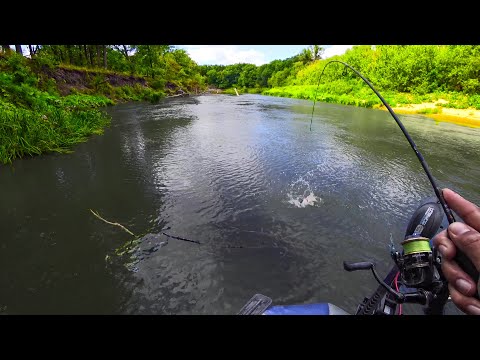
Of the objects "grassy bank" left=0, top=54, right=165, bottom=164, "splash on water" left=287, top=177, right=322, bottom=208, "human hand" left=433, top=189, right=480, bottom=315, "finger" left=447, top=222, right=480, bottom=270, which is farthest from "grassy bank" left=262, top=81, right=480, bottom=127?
"finger" left=447, top=222, right=480, bottom=270

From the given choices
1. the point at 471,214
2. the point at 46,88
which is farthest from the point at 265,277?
the point at 46,88

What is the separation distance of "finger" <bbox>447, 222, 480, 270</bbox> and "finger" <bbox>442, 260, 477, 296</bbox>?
116mm

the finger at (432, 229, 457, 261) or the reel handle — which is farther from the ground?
the finger at (432, 229, 457, 261)

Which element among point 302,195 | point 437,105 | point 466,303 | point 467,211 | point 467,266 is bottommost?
point 302,195

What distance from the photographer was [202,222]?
5332 mm

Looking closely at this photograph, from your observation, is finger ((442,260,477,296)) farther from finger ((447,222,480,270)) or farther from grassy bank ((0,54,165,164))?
grassy bank ((0,54,165,164))

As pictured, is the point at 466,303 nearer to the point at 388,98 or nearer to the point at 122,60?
the point at 388,98

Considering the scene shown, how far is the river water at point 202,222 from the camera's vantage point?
11.9 feet

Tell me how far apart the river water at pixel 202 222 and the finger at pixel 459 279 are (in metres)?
2.52

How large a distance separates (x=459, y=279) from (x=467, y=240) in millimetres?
239

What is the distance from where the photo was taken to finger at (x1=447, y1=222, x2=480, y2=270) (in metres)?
1.13

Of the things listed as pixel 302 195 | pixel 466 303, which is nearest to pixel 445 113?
pixel 302 195
